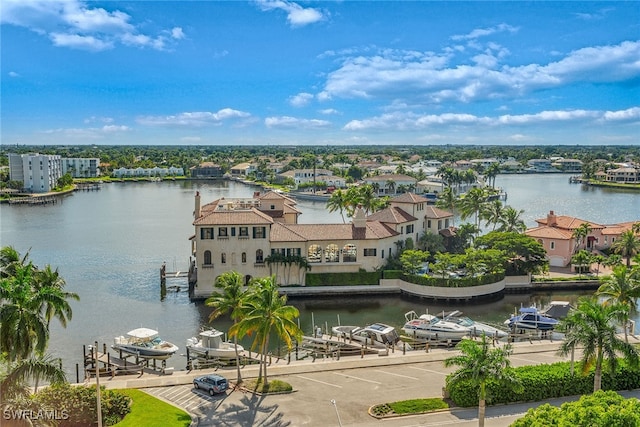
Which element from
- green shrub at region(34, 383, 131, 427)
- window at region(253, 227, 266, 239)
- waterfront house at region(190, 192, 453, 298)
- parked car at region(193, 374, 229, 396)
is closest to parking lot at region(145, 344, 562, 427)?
parked car at region(193, 374, 229, 396)

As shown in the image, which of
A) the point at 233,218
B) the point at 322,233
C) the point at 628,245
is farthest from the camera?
the point at 628,245

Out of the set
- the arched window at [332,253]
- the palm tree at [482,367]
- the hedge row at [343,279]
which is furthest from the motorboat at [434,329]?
the palm tree at [482,367]

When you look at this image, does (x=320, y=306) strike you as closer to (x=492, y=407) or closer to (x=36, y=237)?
(x=492, y=407)

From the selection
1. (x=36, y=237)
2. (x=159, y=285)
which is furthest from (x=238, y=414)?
(x=36, y=237)

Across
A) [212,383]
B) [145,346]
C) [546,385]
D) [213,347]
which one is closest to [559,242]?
[546,385]

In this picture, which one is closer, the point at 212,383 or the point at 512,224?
the point at 212,383

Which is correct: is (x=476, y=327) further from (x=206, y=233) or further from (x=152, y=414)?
(x=206, y=233)
